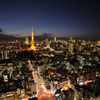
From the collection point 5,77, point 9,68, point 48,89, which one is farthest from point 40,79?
point 9,68

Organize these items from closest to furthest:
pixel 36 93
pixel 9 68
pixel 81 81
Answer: pixel 36 93, pixel 81 81, pixel 9 68

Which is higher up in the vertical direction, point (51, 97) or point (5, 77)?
point (5, 77)

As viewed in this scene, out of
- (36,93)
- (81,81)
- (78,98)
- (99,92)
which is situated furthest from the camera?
(81,81)

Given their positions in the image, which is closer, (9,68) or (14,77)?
(14,77)

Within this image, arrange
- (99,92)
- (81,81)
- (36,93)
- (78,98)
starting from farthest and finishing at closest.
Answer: (81,81) → (36,93) → (99,92) → (78,98)

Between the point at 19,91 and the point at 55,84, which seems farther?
the point at 55,84

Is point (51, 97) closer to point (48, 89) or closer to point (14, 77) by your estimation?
point (48, 89)

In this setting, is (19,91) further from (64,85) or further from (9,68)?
(9,68)

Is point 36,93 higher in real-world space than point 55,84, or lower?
lower

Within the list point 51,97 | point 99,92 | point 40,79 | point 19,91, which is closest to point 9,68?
point 40,79
